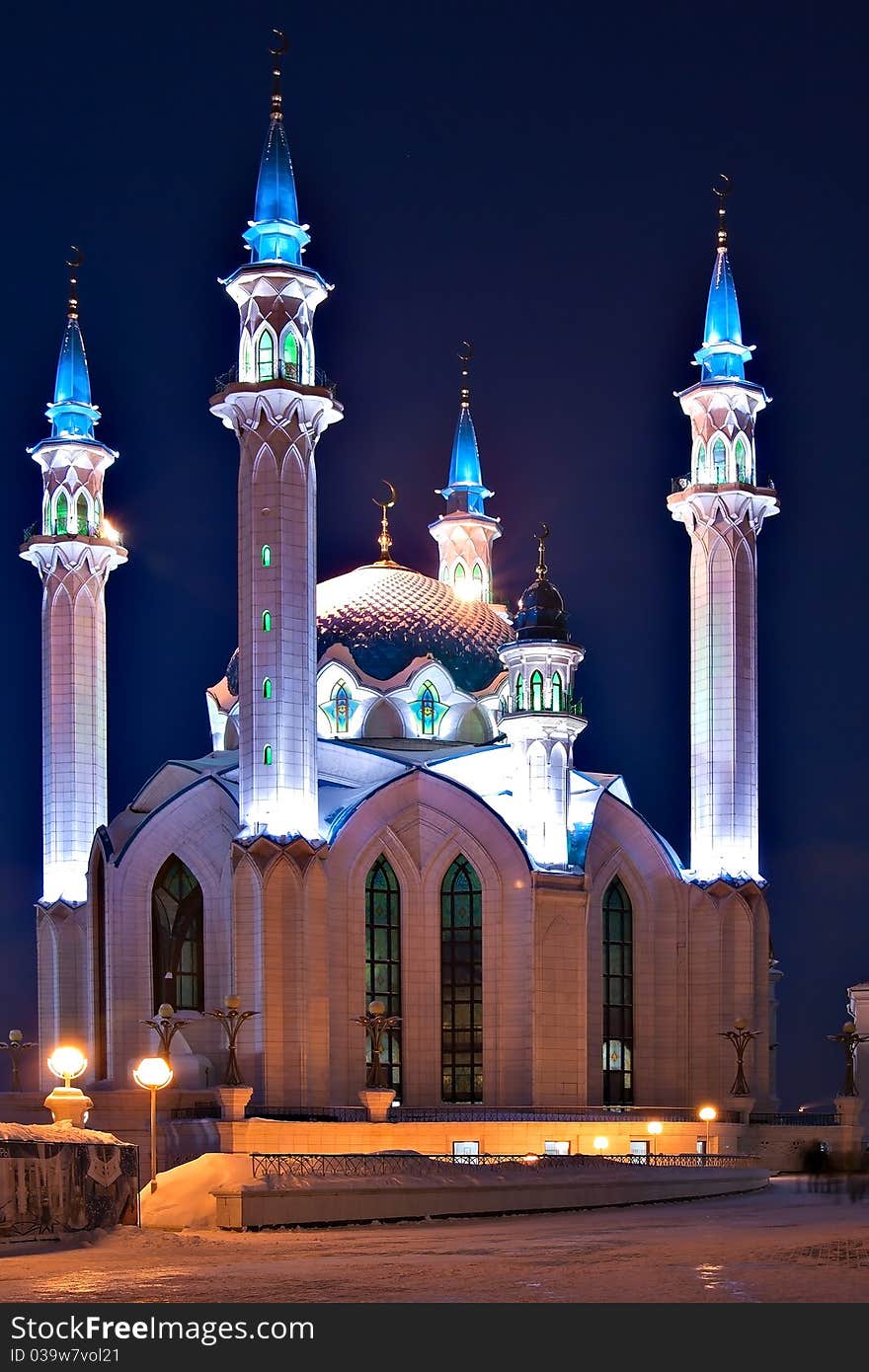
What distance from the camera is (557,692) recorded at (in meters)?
50.1

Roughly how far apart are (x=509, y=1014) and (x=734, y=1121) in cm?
566

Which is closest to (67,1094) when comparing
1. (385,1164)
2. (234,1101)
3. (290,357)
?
(385,1164)

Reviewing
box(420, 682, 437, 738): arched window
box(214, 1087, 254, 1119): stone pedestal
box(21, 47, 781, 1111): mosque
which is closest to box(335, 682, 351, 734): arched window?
box(21, 47, 781, 1111): mosque

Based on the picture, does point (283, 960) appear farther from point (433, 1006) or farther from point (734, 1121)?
point (734, 1121)

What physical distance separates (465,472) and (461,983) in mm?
21061

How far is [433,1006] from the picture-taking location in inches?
1923

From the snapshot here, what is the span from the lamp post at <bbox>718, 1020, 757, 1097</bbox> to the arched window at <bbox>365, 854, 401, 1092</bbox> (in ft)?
25.2

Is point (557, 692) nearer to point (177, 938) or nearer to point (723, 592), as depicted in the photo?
point (723, 592)

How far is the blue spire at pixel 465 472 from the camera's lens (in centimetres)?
6488

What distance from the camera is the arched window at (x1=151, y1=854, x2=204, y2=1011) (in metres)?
48.7

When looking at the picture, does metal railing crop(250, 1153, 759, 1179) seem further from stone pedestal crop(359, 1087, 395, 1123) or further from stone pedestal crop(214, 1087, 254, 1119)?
stone pedestal crop(359, 1087, 395, 1123)

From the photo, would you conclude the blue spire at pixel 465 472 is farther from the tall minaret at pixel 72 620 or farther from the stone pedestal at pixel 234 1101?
the stone pedestal at pixel 234 1101

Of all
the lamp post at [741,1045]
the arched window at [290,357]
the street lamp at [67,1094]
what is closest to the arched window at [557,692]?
the lamp post at [741,1045]
